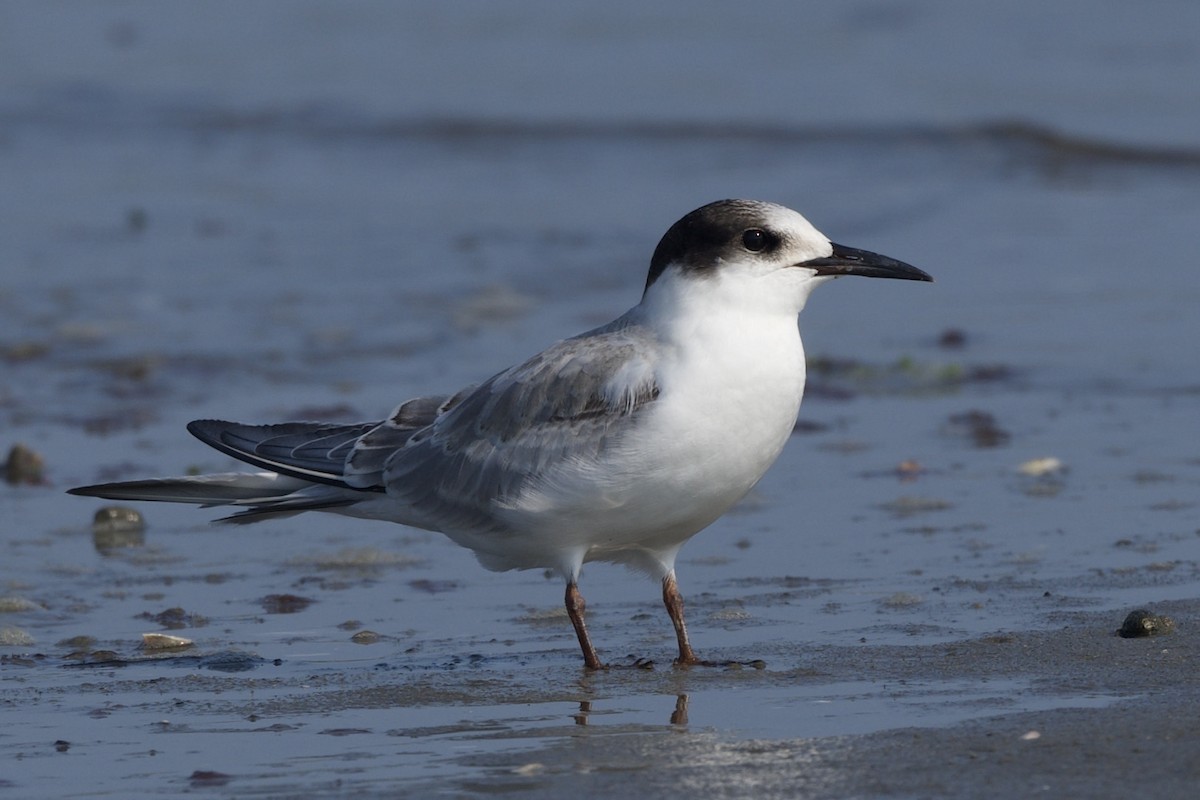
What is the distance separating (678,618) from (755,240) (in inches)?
39.1

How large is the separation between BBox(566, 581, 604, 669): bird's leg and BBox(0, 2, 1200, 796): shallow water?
9cm

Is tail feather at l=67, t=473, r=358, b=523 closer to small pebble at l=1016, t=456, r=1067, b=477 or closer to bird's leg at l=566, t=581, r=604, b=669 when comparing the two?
bird's leg at l=566, t=581, r=604, b=669

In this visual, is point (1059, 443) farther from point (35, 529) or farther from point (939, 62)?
point (939, 62)

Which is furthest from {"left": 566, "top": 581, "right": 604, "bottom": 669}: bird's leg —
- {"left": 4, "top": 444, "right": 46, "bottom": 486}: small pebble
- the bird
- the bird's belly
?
{"left": 4, "top": 444, "right": 46, "bottom": 486}: small pebble

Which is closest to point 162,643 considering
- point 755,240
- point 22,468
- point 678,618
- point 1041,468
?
point 678,618

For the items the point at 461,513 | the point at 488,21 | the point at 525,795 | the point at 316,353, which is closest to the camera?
the point at 525,795

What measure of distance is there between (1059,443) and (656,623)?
92.4 inches

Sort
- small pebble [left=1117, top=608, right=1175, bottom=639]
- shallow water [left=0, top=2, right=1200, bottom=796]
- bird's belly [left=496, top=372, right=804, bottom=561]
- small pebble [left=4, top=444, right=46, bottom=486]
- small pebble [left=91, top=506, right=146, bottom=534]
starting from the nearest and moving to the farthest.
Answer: shallow water [left=0, top=2, right=1200, bottom=796]
small pebble [left=1117, top=608, right=1175, bottom=639]
bird's belly [left=496, top=372, right=804, bottom=561]
small pebble [left=91, top=506, right=146, bottom=534]
small pebble [left=4, top=444, right=46, bottom=486]

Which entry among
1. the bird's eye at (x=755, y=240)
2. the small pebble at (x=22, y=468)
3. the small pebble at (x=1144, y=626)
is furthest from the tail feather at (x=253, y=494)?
the small pebble at (x=1144, y=626)

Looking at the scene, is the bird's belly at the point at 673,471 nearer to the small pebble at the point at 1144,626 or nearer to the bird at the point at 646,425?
the bird at the point at 646,425

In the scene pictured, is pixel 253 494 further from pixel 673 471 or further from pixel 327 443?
pixel 673 471

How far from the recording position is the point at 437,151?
15656 millimetres

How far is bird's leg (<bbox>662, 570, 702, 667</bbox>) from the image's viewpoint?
480 centimetres

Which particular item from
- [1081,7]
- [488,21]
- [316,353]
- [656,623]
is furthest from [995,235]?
[488,21]
